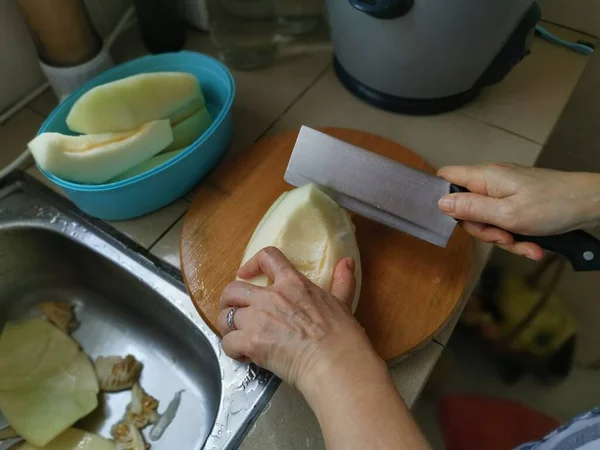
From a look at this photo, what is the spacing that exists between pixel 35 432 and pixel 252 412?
31 centimetres

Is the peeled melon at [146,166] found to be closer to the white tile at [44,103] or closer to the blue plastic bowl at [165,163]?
the blue plastic bowl at [165,163]

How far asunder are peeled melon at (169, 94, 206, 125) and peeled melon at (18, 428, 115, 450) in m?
0.44

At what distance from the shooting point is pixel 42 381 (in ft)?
2.51

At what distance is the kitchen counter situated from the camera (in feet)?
2.68

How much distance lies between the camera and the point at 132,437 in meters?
0.75

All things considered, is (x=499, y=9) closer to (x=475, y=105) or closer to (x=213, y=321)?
(x=475, y=105)

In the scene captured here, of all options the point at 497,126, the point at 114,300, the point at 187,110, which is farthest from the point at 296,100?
the point at 114,300

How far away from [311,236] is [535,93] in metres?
0.51

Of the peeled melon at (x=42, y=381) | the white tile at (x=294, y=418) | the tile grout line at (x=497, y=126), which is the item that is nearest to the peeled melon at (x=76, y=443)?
the peeled melon at (x=42, y=381)

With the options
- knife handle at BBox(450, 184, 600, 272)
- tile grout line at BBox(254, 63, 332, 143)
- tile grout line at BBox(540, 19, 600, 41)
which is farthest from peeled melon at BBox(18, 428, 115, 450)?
tile grout line at BBox(540, 19, 600, 41)

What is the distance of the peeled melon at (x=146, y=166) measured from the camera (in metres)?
0.71

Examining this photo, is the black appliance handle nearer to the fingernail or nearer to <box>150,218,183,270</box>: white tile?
the fingernail

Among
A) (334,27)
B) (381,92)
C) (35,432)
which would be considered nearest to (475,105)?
(381,92)

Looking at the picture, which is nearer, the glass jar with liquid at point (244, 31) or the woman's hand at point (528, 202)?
the woman's hand at point (528, 202)
